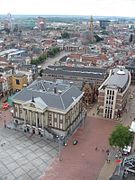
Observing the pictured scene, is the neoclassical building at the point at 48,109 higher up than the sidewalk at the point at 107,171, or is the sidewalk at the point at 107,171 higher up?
the neoclassical building at the point at 48,109

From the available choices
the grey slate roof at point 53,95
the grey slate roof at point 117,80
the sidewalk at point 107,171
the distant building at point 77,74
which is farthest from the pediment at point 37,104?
the distant building at point 77,74

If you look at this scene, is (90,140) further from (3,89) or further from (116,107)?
(3,89)

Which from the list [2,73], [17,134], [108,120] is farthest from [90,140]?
[2,73]

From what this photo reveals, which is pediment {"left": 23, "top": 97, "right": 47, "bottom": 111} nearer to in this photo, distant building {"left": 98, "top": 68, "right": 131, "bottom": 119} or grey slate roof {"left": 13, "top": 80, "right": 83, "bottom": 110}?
grey slate roof {"left": 13, "top": 80, "right": 83, "bottom": 110}

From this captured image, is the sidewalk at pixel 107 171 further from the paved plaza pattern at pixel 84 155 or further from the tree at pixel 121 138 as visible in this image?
the tree at pixel 121 138

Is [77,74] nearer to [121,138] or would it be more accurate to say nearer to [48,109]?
[48,109]

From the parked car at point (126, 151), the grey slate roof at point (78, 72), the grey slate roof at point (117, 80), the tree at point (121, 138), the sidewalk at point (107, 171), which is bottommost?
the sidewalk at point (107, 171)

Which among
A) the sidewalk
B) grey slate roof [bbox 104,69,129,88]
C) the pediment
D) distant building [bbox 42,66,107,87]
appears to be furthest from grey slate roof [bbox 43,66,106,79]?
the sidewalk
